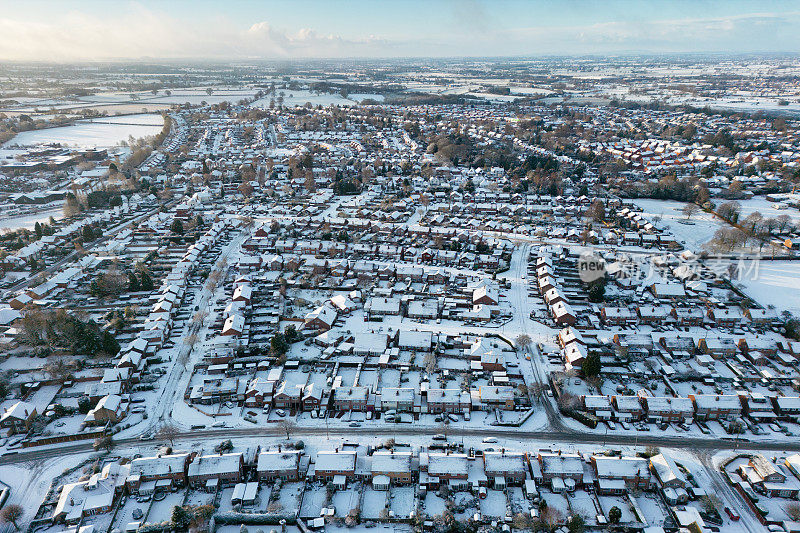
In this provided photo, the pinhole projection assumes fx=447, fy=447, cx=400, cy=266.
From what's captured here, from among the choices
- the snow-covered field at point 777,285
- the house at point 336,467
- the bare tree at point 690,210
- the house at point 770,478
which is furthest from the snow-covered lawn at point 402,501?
the bare tree at point 690,210

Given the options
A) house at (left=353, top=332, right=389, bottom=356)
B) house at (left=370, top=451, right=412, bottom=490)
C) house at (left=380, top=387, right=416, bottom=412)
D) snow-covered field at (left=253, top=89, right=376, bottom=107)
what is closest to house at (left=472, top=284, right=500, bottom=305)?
house at (left=353, top=332, right=389, bottom=356)

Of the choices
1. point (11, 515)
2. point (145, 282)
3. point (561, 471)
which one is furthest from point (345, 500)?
point (145, 282)

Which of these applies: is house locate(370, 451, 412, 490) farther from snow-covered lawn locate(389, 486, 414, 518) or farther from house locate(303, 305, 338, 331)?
house locate(303, 305, 338, 331)

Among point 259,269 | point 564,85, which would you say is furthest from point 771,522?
point 564,85

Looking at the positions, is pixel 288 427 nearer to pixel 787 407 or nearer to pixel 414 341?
pixel 414 341

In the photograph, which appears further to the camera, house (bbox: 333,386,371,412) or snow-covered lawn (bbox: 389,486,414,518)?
house (bbox: 333,386,371,412)
